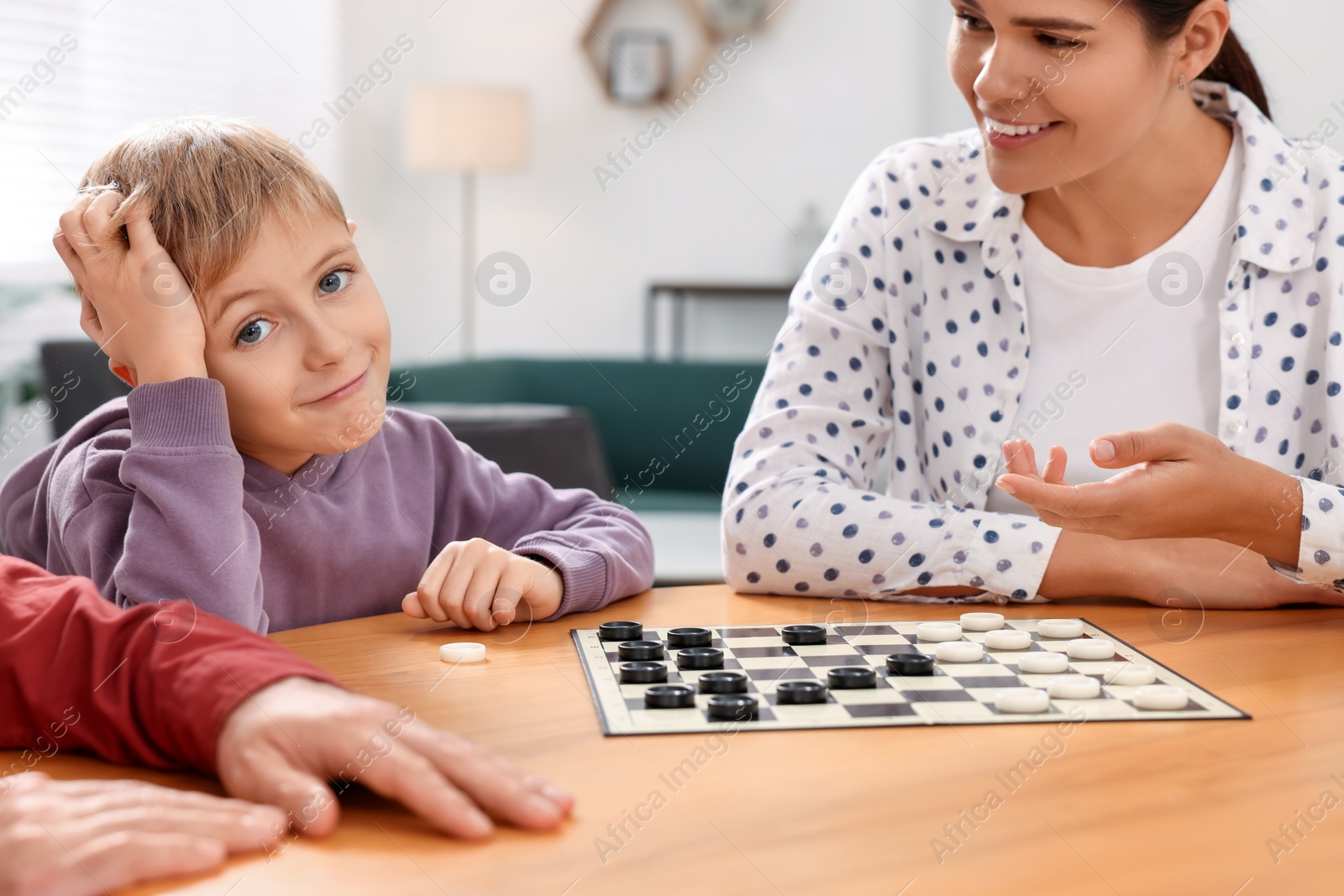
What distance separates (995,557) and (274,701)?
2.25ft

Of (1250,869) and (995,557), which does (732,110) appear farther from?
(1250,869)

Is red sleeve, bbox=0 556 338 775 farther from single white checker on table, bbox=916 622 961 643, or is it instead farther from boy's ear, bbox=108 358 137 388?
single white checker on table, bbox=916 622 961 643

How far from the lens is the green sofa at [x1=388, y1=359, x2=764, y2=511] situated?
3.54 metres

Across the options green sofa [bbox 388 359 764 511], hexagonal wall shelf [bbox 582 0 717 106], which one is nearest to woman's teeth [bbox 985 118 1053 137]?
green sofa [bbox 388 359 764 511]

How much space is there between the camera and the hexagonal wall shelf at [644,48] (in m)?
4.83

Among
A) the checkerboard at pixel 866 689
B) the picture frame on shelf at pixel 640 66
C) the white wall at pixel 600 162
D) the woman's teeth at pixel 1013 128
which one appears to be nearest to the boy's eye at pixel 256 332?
the checkerboard at pixel 866 689

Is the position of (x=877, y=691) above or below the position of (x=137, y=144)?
below

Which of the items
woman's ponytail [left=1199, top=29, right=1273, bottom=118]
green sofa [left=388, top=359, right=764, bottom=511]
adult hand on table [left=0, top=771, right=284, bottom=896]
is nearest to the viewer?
adult hand on table [left=0, top=771, right=284, bottom=896]

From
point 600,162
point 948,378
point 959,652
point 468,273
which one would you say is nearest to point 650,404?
point 468,273

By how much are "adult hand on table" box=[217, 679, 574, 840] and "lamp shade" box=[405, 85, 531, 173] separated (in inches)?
155

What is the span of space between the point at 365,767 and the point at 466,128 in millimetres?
4011

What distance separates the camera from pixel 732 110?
15.9 ft

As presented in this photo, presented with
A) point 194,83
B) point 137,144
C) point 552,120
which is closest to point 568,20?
point 552,120

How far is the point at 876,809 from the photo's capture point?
61cm
